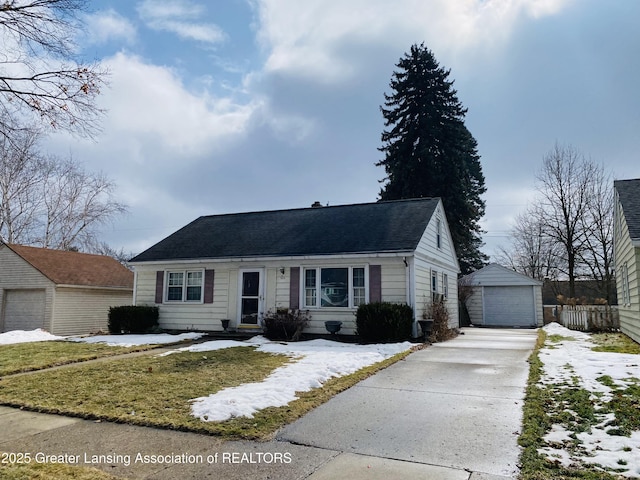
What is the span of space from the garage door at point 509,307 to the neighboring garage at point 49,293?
64.7 ft

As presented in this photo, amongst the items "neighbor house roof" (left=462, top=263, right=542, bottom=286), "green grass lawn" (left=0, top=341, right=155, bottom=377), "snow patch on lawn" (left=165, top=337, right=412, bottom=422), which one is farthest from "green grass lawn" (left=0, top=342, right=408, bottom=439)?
"neighbor house roof" (left=462, top=263, right=542, bottom=286)

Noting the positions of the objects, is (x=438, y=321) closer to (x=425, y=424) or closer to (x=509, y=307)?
(x=425, y=424)

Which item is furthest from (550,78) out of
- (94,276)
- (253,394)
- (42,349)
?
(94,276)

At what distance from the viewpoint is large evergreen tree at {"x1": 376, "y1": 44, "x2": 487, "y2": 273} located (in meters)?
26.8

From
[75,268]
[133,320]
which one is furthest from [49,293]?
[133,320]

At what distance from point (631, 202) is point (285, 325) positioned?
10.5m

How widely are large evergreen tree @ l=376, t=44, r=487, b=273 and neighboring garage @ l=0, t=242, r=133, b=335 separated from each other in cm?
1780

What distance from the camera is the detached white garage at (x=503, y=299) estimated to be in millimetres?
22578

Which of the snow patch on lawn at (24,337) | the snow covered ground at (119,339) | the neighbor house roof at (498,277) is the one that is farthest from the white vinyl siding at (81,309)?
the neighbor house roof at (498,277)

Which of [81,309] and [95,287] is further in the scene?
[95,287]

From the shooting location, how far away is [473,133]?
3384 cm

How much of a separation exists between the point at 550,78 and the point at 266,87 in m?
10.0

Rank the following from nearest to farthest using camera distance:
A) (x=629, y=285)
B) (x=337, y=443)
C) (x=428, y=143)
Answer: (x=337, y=443) → (x=629, y=285) → (x=428, y=143)

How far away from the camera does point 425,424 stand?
Answer: 5039 mm
